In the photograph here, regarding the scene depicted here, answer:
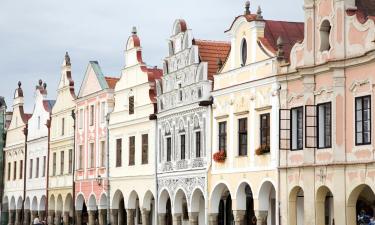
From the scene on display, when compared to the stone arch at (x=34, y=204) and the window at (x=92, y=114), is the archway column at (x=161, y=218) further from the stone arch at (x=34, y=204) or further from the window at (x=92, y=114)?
the stone arch at (x=34, y=204)

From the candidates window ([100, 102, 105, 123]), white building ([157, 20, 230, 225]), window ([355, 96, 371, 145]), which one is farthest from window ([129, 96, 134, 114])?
window ([355, 96, 371, 145])

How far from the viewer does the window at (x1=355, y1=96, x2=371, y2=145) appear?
32.0m

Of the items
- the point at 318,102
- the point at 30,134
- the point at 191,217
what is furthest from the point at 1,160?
the point at 318,102

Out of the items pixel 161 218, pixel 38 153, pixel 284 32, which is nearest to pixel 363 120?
pixel 284 32

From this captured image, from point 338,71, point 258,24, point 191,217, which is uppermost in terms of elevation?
point 258,24

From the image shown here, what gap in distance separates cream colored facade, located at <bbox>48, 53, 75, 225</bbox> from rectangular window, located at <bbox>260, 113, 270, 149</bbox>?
24.4m

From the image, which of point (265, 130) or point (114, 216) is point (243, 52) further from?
point (114, 216)

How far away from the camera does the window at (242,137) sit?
40000mm

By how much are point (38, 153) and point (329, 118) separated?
3709cm

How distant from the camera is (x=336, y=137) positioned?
109ft

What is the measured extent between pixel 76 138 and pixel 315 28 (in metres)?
28.5

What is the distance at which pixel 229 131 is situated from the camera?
135 feet

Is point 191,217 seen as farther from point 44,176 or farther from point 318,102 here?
point 44,176

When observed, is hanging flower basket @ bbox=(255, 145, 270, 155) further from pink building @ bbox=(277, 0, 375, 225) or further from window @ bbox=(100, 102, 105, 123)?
window @ bbox=(100, 102, 105, 123)
